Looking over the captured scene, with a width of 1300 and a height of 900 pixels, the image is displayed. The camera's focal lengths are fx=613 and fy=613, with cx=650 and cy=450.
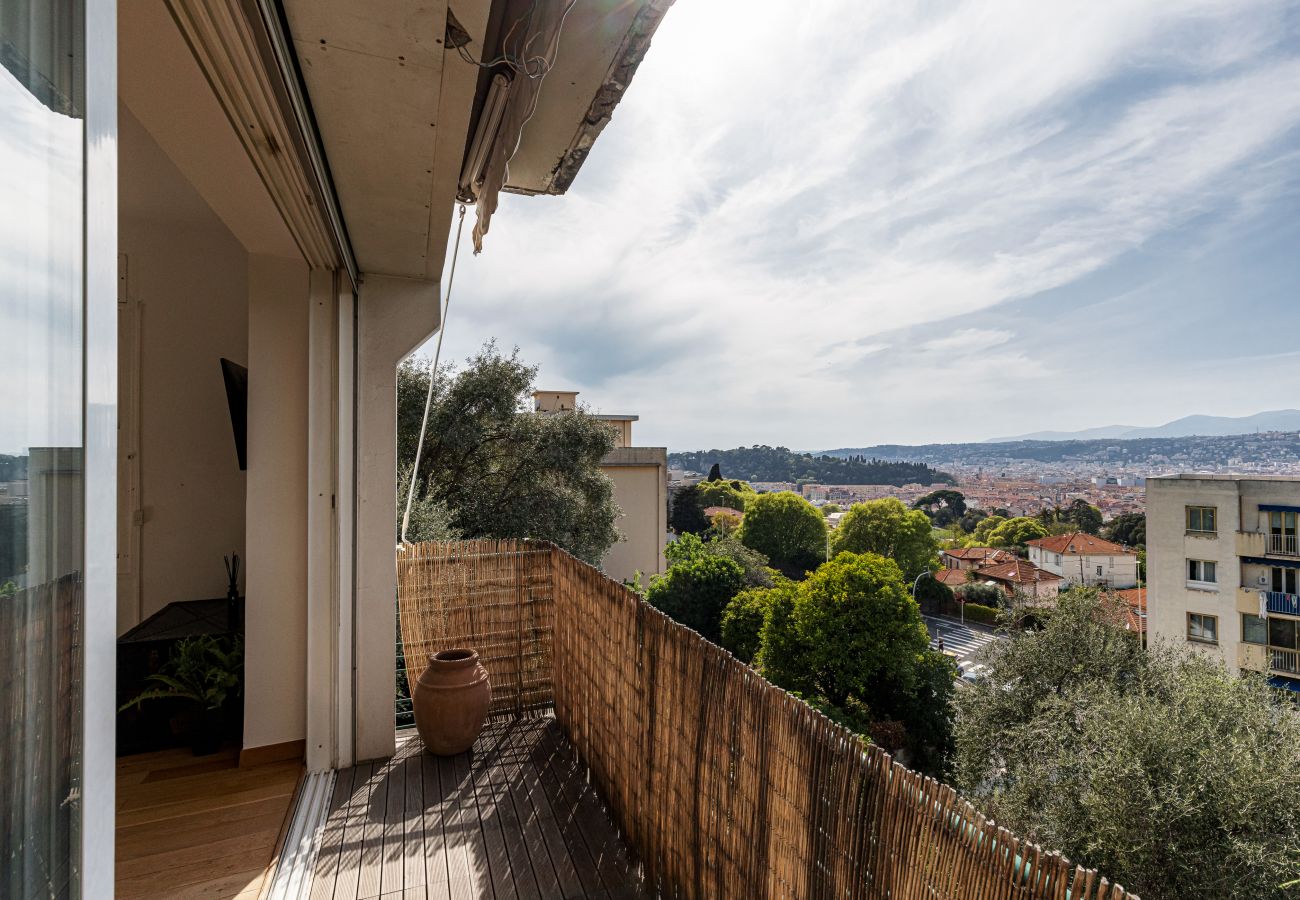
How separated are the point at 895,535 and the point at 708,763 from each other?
27.2 metres

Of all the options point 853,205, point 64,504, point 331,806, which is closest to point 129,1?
point 64,504

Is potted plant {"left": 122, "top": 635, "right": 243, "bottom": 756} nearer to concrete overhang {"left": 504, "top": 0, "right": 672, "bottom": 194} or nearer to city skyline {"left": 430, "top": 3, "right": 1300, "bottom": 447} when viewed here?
city skyline {"left": 430, "top": 3, "right": 1300, "bottom": 447}

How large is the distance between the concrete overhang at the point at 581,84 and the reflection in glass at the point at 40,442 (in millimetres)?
1107

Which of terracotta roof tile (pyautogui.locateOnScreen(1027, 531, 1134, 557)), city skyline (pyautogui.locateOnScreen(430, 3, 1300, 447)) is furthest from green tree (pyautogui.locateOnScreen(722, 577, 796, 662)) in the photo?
terracotta roof tile (pyautogui.locateOnScreen(1027, 531, 1134, 557))

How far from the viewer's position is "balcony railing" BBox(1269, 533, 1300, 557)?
1529 cm

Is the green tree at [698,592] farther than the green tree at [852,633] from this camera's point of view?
Yes

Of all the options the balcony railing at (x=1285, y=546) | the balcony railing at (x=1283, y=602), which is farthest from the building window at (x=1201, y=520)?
the balcony railing at (x=1283, y=602)

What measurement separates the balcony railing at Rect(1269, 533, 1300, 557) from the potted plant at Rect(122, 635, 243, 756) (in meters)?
21.7

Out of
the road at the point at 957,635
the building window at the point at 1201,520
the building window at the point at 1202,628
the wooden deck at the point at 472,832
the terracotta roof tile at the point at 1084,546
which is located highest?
the wooden deck at the point at 472,832

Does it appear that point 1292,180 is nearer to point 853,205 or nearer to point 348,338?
point 853,205

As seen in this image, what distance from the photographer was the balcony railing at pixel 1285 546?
15287 millimetres

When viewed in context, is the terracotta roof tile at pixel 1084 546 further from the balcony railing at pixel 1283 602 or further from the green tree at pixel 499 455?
the green tree at pixel 499 455

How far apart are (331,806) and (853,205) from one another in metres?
18.7

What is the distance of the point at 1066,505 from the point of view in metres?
36.6
